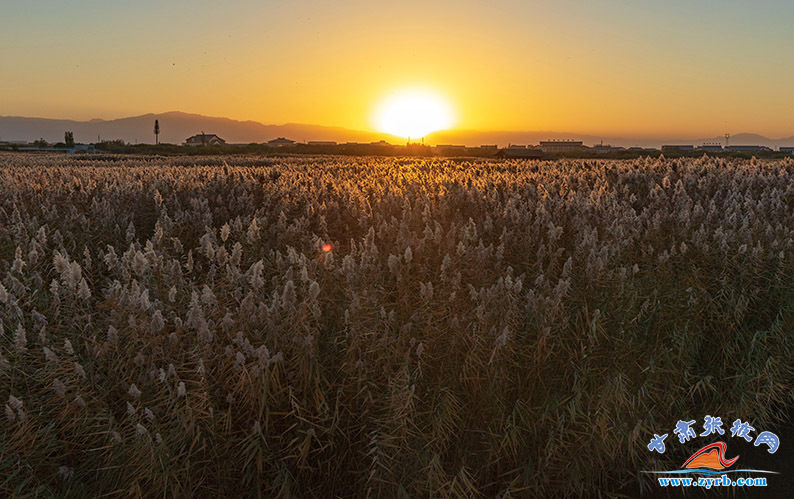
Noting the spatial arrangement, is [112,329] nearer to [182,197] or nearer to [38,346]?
[38,346]

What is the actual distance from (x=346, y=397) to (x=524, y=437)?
1.32 m

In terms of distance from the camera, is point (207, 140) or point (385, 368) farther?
point (207, 140)

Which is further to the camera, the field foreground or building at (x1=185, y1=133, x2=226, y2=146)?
building at (x1=185, y1=133, x2=226, y2=146)

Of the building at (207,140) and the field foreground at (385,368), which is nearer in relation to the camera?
the field foreground at (385,368)

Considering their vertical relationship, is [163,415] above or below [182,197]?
below

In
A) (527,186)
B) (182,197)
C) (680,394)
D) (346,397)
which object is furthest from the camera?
(527,186)

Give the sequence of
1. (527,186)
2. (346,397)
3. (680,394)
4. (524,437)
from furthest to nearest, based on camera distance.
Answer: (527,186)
(680,394)
(524,437)
(346,397)

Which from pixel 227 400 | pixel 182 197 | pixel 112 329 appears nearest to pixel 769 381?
pixel 227 400

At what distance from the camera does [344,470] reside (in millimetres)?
3762

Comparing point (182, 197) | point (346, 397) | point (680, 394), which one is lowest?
point (680, 394)

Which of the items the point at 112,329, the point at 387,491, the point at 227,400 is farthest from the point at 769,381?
the point at 112,329

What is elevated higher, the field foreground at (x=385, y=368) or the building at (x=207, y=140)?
the building at (x=207, y=140)

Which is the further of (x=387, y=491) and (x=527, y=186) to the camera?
(x=527, y=186)

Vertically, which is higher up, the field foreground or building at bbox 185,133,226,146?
building at bbox 185,133,226,146
